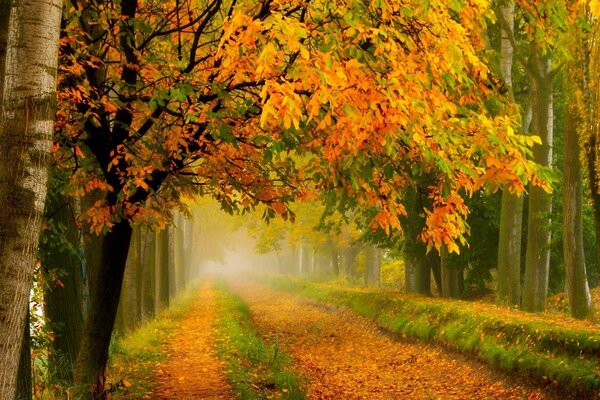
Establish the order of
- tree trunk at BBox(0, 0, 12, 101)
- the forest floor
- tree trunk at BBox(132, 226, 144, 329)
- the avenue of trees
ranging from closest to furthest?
the avenue of trees < tree trunk at BBox(0, 0, 12, 101) < the forest floor < tree trunk at BBox(132, 226, 144, 329)

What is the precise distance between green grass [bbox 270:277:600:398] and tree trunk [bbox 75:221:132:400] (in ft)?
22.0

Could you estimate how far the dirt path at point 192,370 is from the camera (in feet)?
31.1

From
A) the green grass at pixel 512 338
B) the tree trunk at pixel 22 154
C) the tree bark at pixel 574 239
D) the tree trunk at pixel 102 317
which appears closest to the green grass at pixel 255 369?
the tree trunk at pixel 102 317

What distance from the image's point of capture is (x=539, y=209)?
15750 mm

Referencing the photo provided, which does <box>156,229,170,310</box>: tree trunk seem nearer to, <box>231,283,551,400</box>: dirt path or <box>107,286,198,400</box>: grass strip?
<box>231,283,551,400</box>: dirt path

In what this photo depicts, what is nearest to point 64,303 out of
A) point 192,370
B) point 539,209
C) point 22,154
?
point 192,370

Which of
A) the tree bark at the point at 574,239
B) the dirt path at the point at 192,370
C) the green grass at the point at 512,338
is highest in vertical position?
the tree bark at the point at 574,239

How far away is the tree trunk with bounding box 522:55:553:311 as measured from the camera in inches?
625

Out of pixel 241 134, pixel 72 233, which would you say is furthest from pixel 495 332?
pixel 72 233

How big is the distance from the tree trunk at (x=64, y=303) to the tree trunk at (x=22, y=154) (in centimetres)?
497

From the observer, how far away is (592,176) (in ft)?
35.4

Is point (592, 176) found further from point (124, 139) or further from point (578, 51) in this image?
point (124, 139)

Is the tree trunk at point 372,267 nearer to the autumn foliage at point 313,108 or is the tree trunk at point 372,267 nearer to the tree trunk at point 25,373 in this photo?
the autumn foliage at point 313,108

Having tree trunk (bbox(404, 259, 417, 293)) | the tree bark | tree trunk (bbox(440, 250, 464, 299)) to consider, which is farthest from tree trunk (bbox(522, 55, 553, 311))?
tree trunk (bbox(404, 259, 417, 293))
